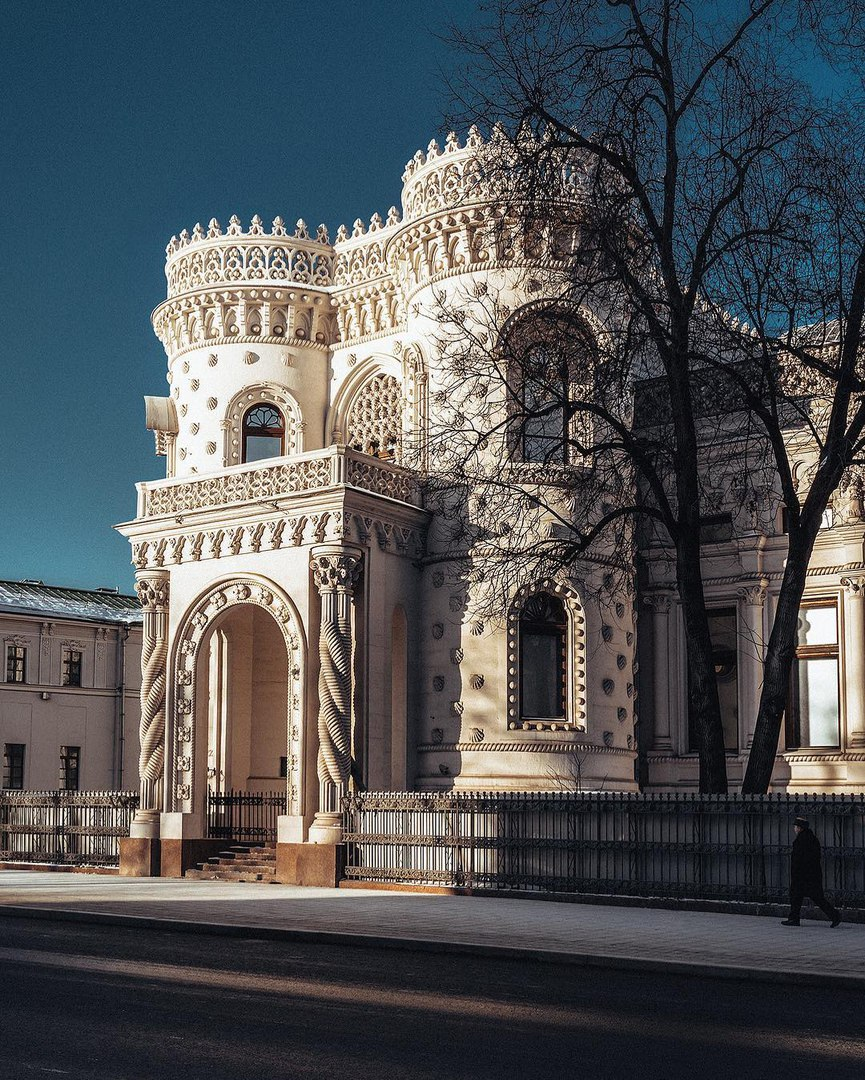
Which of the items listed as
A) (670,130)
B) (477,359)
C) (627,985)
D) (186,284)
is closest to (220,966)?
(627,985)

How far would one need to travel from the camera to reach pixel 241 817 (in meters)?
28.8

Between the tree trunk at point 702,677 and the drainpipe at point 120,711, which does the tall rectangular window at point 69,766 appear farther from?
the tree trunk at point 702,677

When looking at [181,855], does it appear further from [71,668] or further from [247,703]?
[71,668]

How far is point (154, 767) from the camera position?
28484mm

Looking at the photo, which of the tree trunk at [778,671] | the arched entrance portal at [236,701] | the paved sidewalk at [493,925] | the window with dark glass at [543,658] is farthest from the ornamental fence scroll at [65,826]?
the tree trunk at [778,671]

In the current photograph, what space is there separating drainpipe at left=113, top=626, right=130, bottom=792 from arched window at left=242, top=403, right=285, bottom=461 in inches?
1049

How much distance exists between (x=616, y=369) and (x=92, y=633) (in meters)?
39.8

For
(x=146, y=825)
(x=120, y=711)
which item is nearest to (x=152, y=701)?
(x=146, y=825)

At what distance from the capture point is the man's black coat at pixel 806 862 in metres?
18.0

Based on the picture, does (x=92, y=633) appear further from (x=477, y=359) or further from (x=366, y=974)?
(x=366, y=974)

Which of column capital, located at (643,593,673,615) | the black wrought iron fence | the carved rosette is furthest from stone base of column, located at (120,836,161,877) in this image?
column capital, located at (643,593,673,615)

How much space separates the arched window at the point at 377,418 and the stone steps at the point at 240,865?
30.0ft

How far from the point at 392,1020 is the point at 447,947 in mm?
5487

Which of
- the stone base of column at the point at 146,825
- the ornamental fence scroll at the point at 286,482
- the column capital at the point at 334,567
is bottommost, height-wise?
the stone base of column at the point at 146,825
